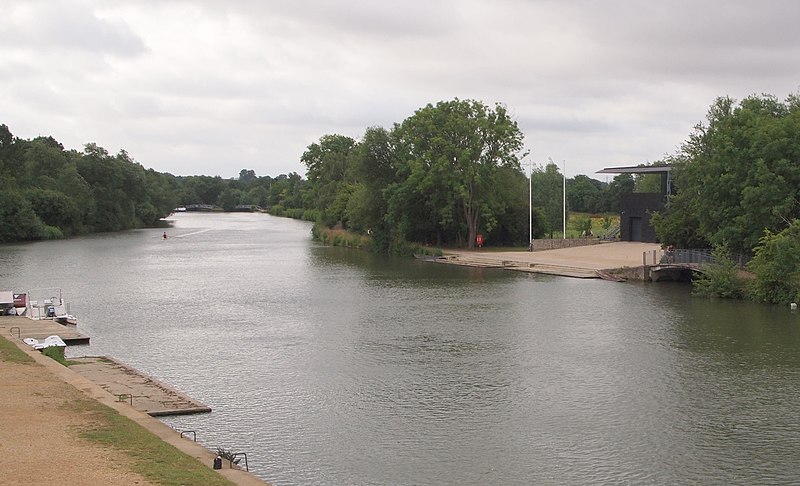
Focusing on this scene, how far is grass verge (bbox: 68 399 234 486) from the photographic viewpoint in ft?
47.5

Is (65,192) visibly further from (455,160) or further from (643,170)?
(643,170)

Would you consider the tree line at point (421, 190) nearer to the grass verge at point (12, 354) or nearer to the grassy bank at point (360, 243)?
the grassy bank at point (360, 243)

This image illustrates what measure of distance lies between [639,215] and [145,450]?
59.7 metres

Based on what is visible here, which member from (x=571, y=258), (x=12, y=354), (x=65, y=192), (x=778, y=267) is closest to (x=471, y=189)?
(x=571, y=258)

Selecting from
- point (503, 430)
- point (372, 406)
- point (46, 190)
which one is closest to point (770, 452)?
point (503, 430)

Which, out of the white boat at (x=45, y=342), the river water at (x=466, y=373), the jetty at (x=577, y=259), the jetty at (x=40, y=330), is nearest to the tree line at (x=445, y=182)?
the jetty at (x=577, y=259)

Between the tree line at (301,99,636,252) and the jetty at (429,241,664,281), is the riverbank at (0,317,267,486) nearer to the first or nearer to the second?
the jetty at (429,241,664,281)

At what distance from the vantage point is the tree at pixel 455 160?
71188 mm

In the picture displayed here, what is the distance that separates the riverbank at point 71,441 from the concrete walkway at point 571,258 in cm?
3823

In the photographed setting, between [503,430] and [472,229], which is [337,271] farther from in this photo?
[503,430]

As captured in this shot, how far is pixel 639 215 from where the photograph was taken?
Answer: 7069 cm

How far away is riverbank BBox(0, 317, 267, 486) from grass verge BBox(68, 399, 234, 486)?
0.07 feet

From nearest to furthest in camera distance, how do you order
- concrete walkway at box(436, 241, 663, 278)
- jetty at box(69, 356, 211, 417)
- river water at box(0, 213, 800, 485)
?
river water at box(0, 213, 800, 485) < jetty at box(69, 356, 211, 417) < concrete walkway at box(436, 241, 663, 278)

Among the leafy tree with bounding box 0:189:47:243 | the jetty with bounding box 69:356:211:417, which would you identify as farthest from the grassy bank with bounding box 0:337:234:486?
the leafy tree with bounding box 0:189:47:243
